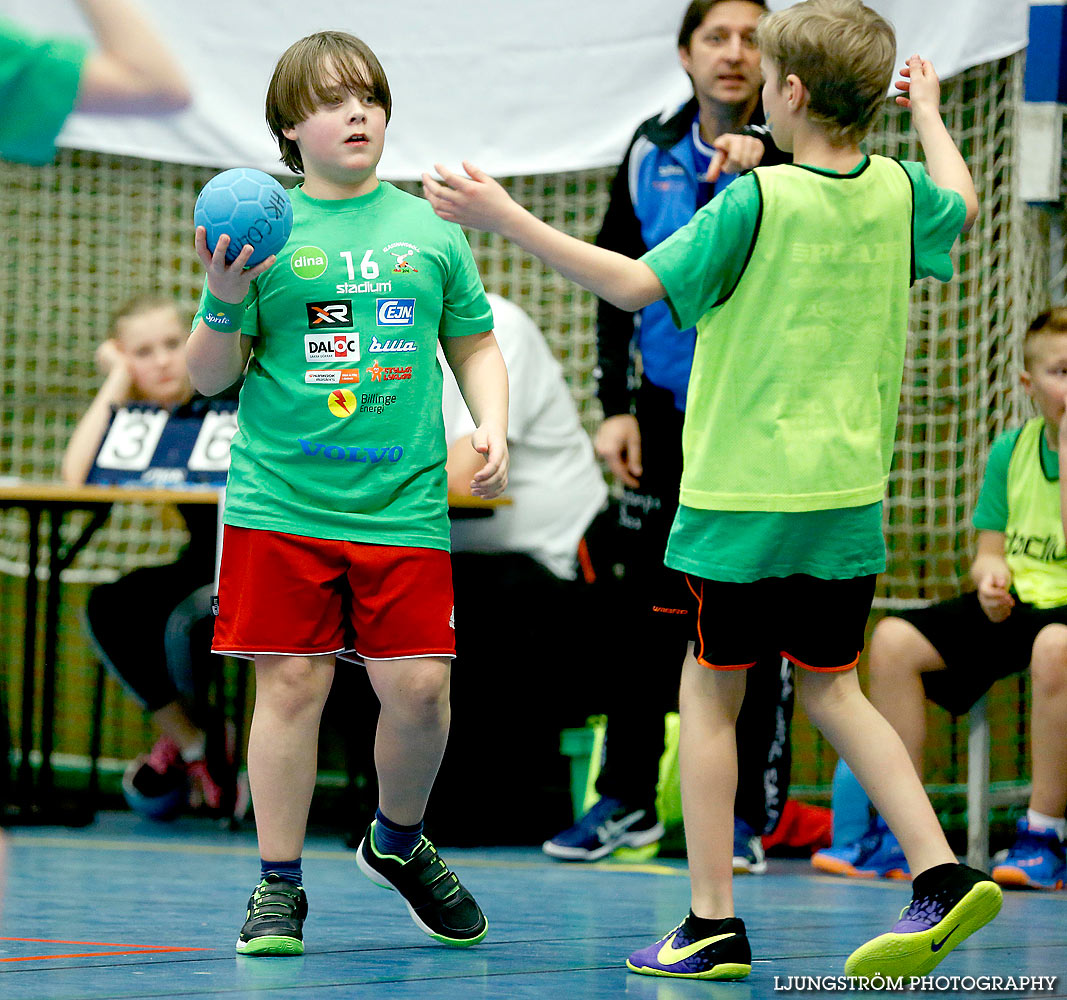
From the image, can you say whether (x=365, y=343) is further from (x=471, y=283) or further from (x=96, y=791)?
(x=96, y=791)

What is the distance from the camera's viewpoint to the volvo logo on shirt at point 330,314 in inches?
97.3

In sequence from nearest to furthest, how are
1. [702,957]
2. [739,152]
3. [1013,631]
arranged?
[702,957]
[739,152]
[1013,631]

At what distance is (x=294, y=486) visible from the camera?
2465mm

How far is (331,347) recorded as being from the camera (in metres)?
2.48

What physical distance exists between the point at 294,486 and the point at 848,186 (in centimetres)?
103

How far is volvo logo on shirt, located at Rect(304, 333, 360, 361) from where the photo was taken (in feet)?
8.11

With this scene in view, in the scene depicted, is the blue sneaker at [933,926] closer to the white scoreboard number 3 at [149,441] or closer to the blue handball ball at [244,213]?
the blue handball ball at [244,213]

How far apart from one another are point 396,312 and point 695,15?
1520mm

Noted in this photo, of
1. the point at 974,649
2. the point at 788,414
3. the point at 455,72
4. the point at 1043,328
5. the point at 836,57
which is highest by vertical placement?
the point at 455,72

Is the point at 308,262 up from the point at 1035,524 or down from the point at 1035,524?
up

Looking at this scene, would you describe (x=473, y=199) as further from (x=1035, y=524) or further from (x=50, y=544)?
(x=50, y=544)

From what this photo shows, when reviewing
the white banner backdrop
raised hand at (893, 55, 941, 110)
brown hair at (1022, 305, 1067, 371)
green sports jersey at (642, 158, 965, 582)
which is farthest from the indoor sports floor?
the white banner backdrop

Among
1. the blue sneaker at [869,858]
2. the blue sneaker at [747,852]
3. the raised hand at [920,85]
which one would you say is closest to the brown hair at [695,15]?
the raised hand at [920,85]

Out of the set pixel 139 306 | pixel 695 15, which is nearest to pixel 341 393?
pixel 695 15
